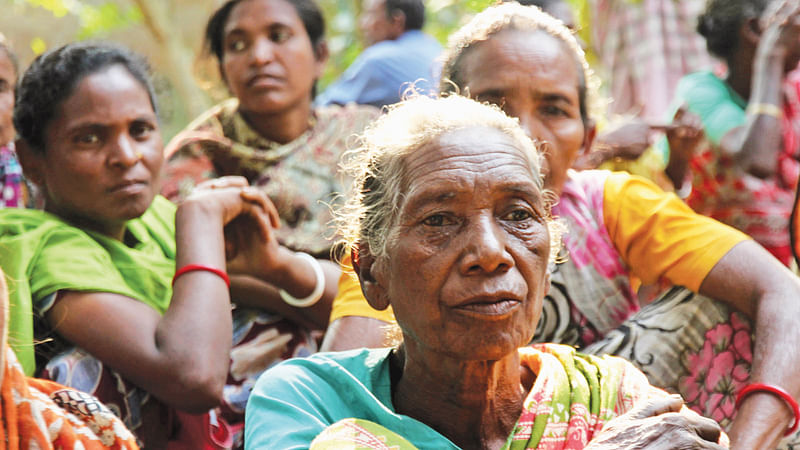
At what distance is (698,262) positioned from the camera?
10.4 ft

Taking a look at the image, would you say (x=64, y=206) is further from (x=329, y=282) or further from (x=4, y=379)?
(x=4, y=379)

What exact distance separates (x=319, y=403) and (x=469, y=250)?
1.77ft

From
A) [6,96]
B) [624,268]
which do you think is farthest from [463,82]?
[6,96]

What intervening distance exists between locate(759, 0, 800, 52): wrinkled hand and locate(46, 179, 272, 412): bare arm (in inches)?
112

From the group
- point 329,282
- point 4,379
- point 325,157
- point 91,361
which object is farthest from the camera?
point 325,157

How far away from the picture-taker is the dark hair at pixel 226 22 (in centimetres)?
481

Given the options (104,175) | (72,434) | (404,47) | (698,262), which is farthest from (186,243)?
(404,47)

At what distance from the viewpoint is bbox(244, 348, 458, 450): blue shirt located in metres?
2.32

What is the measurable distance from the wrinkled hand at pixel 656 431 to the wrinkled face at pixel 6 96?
2968 millimetres

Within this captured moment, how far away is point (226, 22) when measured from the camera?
479cm

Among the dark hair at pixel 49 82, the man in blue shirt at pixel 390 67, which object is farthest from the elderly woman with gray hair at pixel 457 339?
the man in blue shirt at pixel 390 67

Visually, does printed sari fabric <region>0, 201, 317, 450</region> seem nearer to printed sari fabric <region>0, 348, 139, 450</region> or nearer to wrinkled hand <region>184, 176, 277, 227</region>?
wrinkled hand <region>184, 176, 277, 227</region>

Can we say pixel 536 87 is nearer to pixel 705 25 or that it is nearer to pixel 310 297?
pixel 310 297

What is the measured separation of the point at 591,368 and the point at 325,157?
92.9 inches
